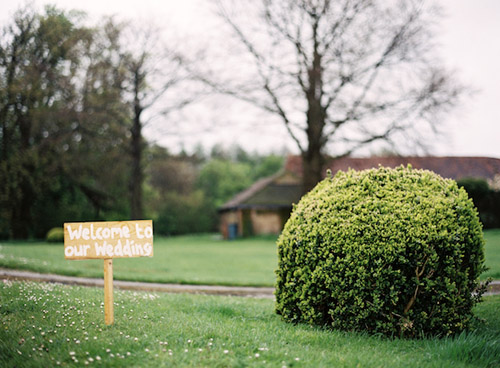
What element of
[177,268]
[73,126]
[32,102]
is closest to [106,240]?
[177,268]

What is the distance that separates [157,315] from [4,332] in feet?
6.10

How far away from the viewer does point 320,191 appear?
6305 millimetres

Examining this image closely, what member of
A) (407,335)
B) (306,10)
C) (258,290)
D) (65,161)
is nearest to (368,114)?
(306,10)

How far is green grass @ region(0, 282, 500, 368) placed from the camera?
3.87 meters

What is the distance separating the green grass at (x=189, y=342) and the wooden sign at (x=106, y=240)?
0.85m

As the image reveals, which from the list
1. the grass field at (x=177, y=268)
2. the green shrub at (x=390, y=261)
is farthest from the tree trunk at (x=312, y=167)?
the green shrub at (x=390, y=261)

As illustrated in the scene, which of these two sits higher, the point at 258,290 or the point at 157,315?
the point at 157,315

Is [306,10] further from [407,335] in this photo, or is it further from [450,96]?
[407,335]

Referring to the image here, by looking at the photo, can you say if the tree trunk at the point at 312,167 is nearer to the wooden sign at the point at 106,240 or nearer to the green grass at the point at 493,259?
the green grass at the point at 493,259

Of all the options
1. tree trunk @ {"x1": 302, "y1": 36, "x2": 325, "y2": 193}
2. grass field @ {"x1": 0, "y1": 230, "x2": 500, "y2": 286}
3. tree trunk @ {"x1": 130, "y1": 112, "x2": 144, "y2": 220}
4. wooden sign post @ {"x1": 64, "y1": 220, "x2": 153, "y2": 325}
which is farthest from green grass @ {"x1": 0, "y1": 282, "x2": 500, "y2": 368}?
tree trunk @ {"x1": 130, "y1": 112, "x2": 144, "y2": 220}

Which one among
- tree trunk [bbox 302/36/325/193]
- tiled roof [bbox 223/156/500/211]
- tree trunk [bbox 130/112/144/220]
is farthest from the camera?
tree trunk [bbox 130/112/144/220]

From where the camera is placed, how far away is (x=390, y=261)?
499cm

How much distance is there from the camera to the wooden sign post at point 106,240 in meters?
5.14

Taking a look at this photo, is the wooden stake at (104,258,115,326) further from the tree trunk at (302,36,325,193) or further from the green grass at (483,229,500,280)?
the tree trunk at (302,36,325,193)
